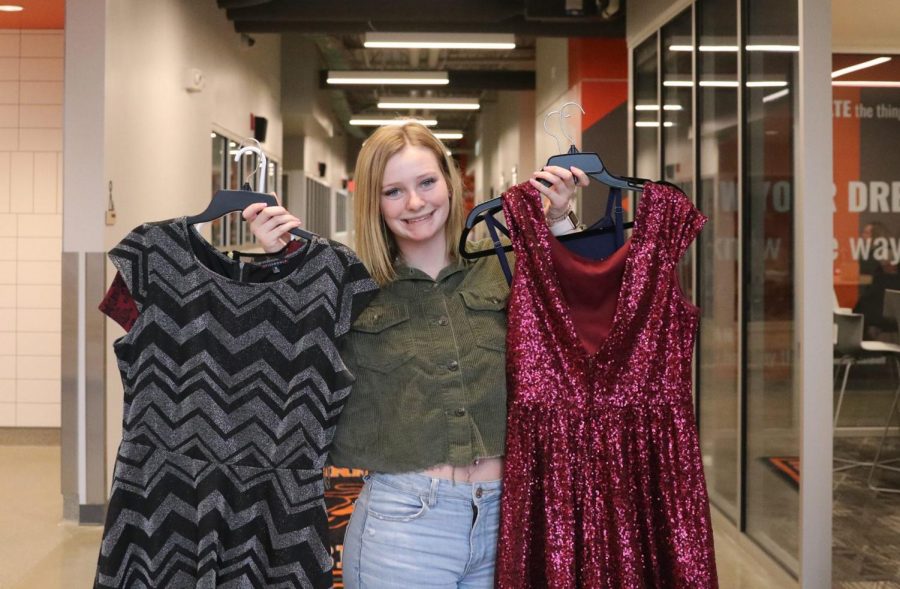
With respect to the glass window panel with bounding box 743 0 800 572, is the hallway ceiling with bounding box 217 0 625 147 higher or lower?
higher

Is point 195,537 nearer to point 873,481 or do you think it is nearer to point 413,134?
point 413,134

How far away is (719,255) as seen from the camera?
4.47m

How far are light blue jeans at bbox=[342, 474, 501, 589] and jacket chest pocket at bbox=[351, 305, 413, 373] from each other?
21 centimetres

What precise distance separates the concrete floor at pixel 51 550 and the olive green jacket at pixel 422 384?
8.21ft

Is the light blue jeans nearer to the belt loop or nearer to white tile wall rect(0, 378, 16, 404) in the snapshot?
the belt loop

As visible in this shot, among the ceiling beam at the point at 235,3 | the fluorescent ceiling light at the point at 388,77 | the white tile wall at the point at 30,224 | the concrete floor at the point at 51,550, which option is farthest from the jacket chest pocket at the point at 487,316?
the fluorescent ceiling light at the point at 388,77

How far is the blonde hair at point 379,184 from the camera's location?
169cm

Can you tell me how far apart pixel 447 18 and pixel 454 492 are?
670cm

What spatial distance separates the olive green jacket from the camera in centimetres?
162

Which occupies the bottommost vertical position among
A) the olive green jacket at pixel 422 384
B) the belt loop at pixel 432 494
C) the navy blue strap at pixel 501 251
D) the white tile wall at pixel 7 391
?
the white tile wall at pixel 7 391

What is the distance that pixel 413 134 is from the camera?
5.58 feet

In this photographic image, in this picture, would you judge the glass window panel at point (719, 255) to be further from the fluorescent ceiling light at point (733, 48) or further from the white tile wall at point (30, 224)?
the white tile wall at point (30, 224)

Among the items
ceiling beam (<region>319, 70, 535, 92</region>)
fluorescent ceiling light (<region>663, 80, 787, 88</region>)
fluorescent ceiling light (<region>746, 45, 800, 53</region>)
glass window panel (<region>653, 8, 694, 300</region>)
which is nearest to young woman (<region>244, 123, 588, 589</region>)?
fluorescent ceiling light (<region>746, 45, 800, 53</region>)

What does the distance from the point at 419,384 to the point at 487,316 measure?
19 centimetres
